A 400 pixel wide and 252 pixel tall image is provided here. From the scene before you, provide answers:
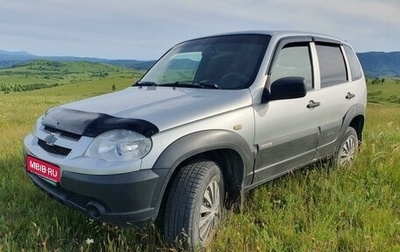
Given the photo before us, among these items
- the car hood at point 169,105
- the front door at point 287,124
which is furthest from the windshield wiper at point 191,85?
the front door at point 287,124

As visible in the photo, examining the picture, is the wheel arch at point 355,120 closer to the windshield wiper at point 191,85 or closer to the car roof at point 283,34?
the car roof at point 283,34

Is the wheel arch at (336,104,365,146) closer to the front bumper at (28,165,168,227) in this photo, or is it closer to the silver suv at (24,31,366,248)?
the silver suv at (24,31,366,248)

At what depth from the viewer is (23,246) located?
10.3ft

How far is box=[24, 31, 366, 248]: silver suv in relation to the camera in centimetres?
262

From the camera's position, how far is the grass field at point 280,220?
10.1 ft

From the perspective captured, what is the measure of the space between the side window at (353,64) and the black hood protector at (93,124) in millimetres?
3506

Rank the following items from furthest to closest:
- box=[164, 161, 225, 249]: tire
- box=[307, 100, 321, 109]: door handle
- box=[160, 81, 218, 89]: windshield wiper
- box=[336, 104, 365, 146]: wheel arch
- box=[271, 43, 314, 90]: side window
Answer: box=[336, 104, 365, 146]: wheel arch < box=[307, 100, 321, 109]: door handle < box=[271, 43, 314, 90]: side window < box=[160, 81, 218, 89]: windshield wiper < box=[164, 161, 225, 249]: tire

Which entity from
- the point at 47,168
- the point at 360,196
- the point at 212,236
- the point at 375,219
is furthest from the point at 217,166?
the point at 360,196

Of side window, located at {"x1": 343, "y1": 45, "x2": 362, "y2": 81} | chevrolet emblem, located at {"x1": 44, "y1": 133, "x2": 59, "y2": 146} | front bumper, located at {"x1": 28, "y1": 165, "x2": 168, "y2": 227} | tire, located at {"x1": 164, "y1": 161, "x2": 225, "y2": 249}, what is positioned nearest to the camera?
front bumper, located at {"x1": 28, "y1": 165, "x2": 168, "y2": 227}

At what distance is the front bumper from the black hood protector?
301mm

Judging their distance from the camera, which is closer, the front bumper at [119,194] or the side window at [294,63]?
the front bumper at [119,194]

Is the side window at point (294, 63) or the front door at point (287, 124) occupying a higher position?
the side window at point (294, 63)

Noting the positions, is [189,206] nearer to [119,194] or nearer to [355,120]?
[119,194]

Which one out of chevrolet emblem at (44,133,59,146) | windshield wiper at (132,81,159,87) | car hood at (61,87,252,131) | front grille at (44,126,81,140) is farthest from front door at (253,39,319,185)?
chevrolet emblem at (44,133,59,146)
